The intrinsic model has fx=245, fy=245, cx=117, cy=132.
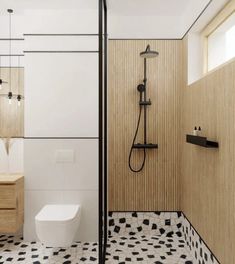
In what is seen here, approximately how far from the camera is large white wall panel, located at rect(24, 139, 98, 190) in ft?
9.22

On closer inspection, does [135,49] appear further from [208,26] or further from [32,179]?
[32,179]

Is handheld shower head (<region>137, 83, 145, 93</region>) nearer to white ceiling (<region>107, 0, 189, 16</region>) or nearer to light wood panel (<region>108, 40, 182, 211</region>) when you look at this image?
light wood panel (<region>108, 40, 182, 211</region>)

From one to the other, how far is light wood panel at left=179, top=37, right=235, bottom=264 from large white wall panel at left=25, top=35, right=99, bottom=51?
122cm

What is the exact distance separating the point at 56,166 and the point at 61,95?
0.82 metres

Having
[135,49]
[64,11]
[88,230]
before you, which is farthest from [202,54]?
[88,230]

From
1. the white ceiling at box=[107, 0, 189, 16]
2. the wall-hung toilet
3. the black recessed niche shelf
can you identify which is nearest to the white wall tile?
the wall-hung toilet

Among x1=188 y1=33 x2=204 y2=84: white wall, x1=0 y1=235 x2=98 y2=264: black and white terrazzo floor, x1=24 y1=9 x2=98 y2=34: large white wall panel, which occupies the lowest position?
x1=0 y1=235 x2=98 y2=264: black and white terrazzo floor

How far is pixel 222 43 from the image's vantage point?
2.28 m

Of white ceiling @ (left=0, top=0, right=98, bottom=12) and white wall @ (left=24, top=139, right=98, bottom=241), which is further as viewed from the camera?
white wall @ (left=24, top=139, right=98, bottom=241)

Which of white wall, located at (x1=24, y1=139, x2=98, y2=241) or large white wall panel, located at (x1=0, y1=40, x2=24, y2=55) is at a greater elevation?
large white wall panel, located at (x1=0, y1=40, x2=24, y2=55)

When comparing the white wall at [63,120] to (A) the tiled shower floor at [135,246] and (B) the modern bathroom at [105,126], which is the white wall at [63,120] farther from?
(A) the tiled shower floor at [135,246]

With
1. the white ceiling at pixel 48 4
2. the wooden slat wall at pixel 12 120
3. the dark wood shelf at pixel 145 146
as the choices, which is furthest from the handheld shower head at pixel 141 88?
the wooden slat wall at pixel 12 120

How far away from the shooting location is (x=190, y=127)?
8.54 ft

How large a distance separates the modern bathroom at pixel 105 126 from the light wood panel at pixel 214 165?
41 mm
